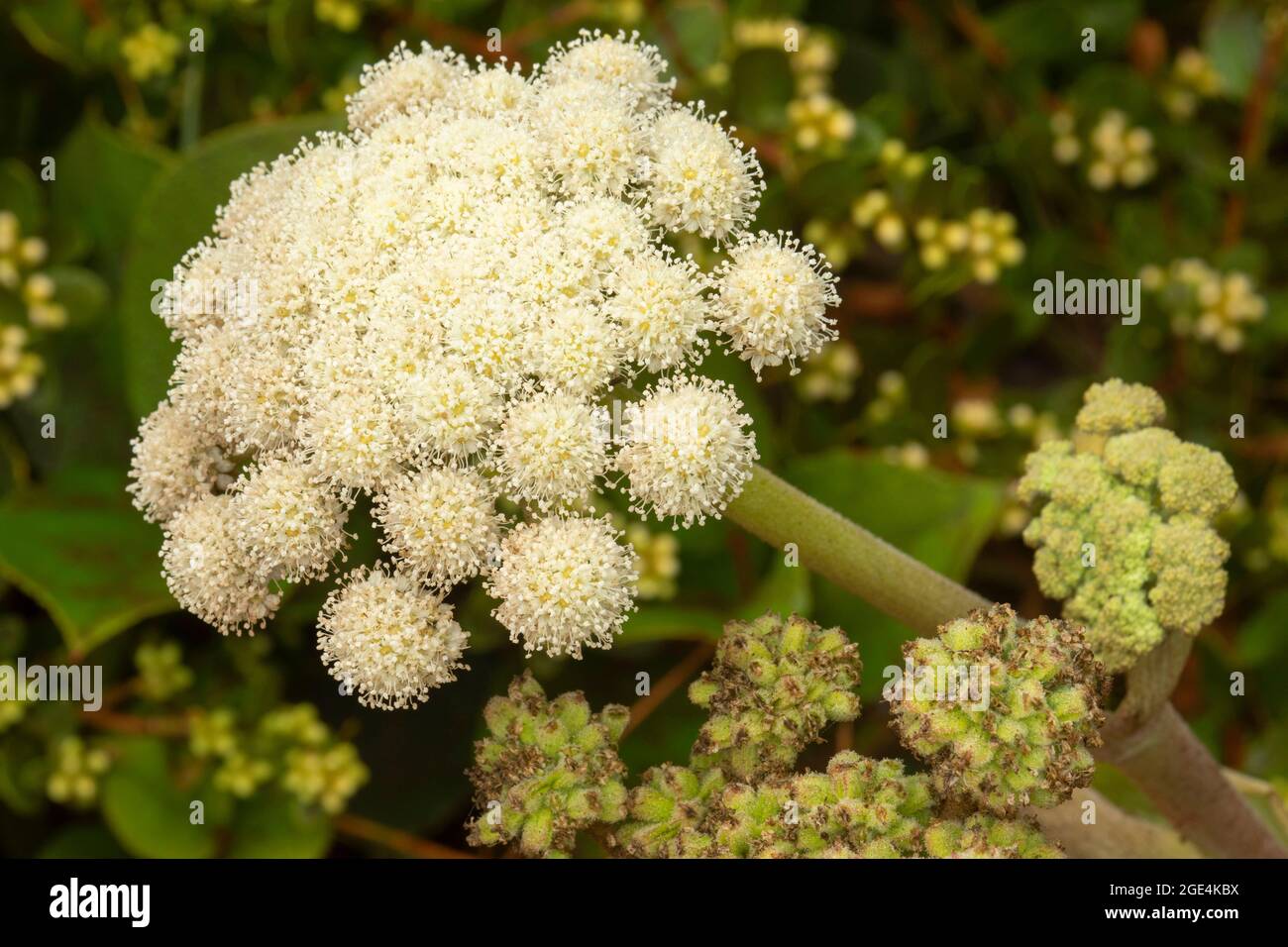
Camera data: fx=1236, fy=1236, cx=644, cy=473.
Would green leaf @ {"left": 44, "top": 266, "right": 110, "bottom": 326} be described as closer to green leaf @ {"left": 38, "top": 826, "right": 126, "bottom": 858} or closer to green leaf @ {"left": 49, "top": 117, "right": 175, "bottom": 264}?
green leaf @ {"left": 49, "top": 117, "right": 175, "bottom": 264}

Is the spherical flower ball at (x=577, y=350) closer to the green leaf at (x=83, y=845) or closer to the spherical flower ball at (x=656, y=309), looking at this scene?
the spherical flower ball at (x=656, y=309)

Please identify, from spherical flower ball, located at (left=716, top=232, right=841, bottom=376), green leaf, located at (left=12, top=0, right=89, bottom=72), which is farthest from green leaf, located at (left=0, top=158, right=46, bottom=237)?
spherical flower ball, located at (left=716, top=232, right=841, bottom=376)

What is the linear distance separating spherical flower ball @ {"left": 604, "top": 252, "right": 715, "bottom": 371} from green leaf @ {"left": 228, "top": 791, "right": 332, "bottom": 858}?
0.85m

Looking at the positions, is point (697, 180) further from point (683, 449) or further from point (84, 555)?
point (84, 555)

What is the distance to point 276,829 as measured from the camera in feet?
4.90

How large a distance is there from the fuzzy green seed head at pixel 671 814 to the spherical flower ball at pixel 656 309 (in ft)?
0.99

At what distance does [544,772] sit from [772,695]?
6.8 inches

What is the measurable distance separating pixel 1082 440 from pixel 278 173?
73 cm

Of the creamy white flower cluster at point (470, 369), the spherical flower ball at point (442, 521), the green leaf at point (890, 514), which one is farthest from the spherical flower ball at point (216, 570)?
the green leaf at point (890, 514)

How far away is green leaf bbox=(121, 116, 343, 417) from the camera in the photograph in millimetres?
1322

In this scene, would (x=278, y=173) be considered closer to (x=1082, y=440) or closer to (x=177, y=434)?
(x=177, y=434)

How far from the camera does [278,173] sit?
3.48ft

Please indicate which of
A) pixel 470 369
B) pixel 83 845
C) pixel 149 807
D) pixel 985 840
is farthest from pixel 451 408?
pixel 83 845
